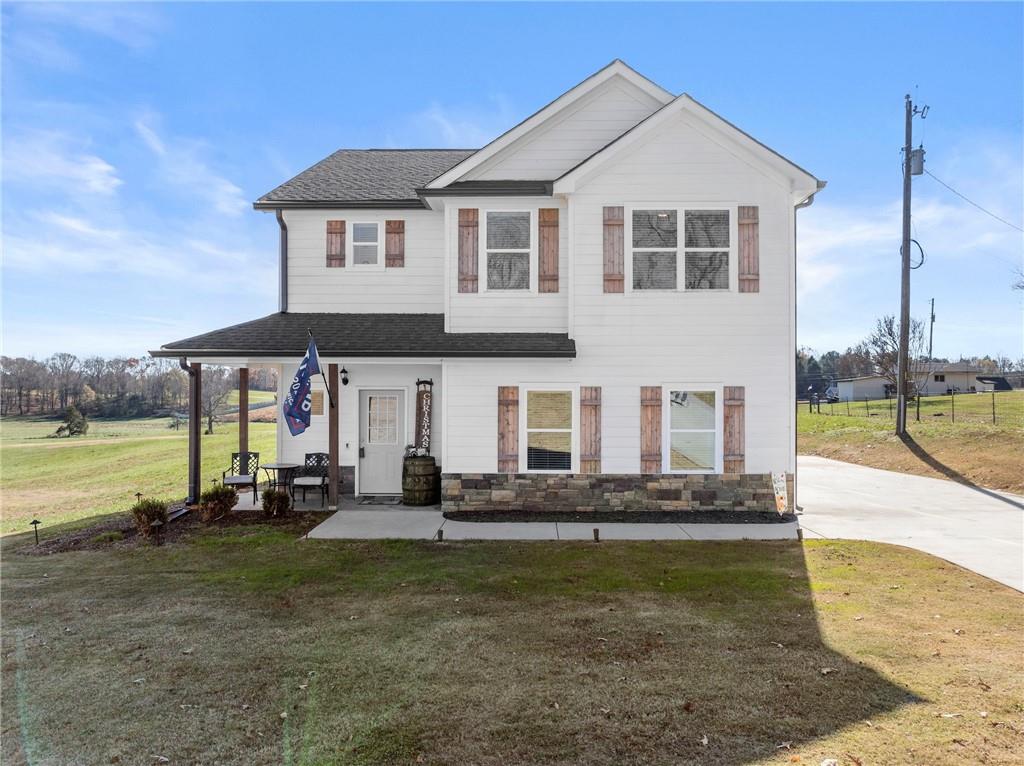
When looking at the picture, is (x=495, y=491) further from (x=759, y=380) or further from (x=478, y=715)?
(x=478, y=715)

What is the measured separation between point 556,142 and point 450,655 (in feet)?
34.6

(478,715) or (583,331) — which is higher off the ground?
(583,331)

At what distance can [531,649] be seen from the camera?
5152 millimetres

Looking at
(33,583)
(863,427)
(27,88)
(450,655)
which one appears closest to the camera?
(450,655)

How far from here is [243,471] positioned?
13.5m

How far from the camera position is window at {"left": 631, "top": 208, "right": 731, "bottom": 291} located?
37.0ft

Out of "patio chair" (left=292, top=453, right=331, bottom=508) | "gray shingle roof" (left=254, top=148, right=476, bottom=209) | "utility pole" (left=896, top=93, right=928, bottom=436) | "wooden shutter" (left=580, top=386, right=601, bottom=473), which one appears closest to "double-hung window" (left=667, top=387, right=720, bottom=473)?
"wooden shutter" (left=580, top=386, right=601, bottom=473)

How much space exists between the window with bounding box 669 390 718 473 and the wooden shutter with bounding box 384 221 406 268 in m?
6.71

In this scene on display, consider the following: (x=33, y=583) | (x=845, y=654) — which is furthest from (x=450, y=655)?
(x=33, y=583)

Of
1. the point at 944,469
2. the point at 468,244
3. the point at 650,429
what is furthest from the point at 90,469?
the point at 944,469

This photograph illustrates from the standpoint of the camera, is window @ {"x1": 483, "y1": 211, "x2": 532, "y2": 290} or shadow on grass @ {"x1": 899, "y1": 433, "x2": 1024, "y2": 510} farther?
shadow on grass @ {"x1": 899, "y1": 433, "x2": 1024, "y2": 510}

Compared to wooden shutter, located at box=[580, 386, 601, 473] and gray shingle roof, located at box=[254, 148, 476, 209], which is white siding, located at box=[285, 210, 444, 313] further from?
wooden shutter, located at box=[580, 386, 601, 473]

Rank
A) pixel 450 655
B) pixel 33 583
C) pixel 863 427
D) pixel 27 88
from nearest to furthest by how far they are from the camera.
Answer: pixel 450 655
pixel 33 583
pixel 27 88
pixel 863 427

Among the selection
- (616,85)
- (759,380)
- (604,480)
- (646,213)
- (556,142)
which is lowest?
(604,480)
